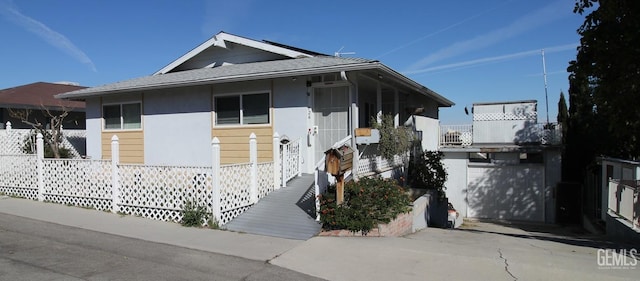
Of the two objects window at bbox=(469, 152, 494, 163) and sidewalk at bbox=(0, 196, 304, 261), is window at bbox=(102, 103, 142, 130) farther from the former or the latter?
window at bbox=(469, 152, 494, 163)

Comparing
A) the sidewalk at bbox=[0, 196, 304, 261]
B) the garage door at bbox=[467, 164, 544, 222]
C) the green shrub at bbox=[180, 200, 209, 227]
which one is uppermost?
the green shrub at bbox=[180, 200, 209, 227]

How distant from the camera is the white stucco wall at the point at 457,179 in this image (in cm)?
1922

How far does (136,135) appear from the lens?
1405 centimetres

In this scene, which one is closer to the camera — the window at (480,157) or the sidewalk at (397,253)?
the sidewalk at (397,253)

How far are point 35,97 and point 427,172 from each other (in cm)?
1843

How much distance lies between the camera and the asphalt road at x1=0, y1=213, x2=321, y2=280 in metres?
5.35

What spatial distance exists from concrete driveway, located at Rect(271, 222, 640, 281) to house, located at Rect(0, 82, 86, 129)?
14643 millimetres

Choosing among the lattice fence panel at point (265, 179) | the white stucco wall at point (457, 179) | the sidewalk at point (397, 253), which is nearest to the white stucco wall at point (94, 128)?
the sidewalk at point (397, 253)

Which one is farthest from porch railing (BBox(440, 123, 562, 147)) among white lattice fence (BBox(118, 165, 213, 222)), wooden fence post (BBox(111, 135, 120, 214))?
wooden fence post (BBox(111, 135, 120, 214))

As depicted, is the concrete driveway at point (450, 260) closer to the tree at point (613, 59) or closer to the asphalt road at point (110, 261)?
the asphalt road at point (110, 261)

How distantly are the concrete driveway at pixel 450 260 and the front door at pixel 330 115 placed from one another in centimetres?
420

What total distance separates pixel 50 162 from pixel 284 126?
252 inches

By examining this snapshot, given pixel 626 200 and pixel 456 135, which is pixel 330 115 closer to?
pixel 626 200

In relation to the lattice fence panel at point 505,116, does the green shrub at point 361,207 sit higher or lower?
lower
